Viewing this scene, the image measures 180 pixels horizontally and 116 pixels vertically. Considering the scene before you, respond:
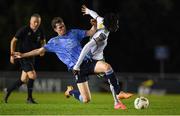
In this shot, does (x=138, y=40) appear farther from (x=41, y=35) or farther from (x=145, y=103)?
(x=145, y=103)

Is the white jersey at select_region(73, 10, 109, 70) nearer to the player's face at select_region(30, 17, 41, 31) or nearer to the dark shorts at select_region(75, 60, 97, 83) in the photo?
the dark shorts at select_region(75, 60, 97, 83)

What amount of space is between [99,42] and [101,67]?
1.81ft

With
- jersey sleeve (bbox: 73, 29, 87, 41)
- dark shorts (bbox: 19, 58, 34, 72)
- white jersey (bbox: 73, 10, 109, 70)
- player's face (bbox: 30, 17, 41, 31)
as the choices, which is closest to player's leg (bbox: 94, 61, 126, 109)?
white jersey (bbox: 73, 10, 109, 70)

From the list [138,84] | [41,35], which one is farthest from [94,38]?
[138,84]

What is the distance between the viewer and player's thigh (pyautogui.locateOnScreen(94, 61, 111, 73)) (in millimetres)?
16281

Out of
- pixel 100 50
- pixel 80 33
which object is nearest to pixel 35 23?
pixel 80 33

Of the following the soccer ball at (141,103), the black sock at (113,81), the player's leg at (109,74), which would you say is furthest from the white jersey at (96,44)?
the soccer ball at (141,103)

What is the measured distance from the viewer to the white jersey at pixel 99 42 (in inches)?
639

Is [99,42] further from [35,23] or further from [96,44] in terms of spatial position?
[35,23]

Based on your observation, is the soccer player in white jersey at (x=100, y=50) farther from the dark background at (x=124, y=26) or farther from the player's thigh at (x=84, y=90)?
the dark background at (x=124, y=26)

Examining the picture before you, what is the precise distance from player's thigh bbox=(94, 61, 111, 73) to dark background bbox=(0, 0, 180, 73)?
970 inches

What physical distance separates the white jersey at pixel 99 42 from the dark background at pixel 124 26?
2442 cm

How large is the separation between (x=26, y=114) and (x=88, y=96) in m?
2.45

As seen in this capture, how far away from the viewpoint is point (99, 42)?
53.4 ft
